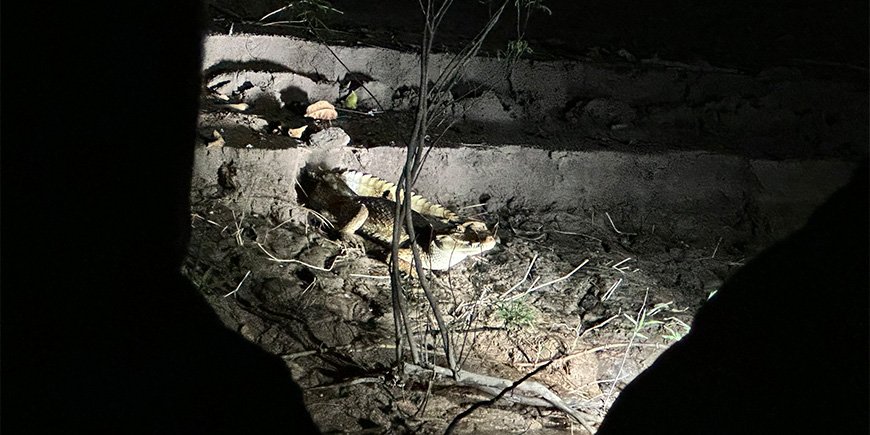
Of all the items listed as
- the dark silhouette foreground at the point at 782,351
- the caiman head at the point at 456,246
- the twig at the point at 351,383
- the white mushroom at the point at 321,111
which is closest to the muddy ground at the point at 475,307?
the twig at the point at 351,383

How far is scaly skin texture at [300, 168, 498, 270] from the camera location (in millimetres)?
4430

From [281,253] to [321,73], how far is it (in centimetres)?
218

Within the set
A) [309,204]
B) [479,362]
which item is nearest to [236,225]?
[309,204]

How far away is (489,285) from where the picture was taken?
4.26 m

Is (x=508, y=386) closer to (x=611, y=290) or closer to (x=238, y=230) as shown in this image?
(x=611, y=290)

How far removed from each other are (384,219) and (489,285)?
0.98 metres

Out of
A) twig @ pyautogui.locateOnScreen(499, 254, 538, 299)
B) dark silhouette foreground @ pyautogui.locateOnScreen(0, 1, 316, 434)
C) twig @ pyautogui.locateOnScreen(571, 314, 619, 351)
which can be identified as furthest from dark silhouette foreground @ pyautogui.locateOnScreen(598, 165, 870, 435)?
twig @ pyautogui.locateOnScreen(499, 254, 538, 299)

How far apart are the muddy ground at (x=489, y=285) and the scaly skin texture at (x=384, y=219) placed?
0.13m

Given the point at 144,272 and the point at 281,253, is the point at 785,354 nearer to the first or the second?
the point at 144,272

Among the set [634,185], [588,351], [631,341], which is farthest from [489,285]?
[634,185]

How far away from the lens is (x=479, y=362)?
340 centimetres

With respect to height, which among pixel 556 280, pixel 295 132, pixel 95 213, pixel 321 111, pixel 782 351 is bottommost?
pixel 556 280

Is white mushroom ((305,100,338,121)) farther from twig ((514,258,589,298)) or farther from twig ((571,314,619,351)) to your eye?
twig ((571,314,619,351))

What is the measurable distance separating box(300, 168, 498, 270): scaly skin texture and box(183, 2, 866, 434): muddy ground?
13 cm
